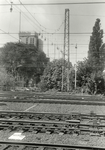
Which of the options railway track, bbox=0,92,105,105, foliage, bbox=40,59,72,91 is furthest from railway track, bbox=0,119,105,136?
foliage, bbox=40,59,72,91

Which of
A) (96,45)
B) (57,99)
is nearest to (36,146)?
(57,99)

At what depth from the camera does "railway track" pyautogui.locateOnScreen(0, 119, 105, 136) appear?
26.2 feet

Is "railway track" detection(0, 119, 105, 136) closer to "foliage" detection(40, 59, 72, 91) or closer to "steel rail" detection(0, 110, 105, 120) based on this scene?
"steel rail" detection(0, 110, 105, 120)

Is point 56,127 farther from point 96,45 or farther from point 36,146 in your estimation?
point 96,45

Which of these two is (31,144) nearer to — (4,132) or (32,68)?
(4,132)

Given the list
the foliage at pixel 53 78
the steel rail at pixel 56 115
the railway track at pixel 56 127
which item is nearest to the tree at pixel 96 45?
the foliage at pixel 53 78

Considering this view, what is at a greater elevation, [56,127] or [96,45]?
[96,45]

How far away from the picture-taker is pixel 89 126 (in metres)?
8.60

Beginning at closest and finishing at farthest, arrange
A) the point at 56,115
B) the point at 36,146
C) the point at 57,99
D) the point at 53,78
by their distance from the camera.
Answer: the point at 36,146 < the point at 56,115 < the point at 57,99 < the point at 53,78

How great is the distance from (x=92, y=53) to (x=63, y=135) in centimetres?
4522

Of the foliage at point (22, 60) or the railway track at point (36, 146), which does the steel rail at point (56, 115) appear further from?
the foliage at point (22, 60)

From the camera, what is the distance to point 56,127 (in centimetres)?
826

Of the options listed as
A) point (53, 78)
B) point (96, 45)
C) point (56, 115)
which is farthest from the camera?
point (96, 45)

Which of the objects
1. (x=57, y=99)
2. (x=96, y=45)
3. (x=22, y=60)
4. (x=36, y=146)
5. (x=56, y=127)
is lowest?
(x=36, y=146)
